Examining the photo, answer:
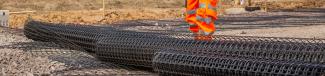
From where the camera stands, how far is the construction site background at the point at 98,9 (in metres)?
20.5

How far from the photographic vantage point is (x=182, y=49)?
606 cm

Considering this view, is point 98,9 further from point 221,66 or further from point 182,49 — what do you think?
point 221,66

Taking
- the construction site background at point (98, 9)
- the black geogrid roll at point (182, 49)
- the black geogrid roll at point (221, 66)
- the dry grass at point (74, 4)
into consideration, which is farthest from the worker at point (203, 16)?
the dry grass at point (74, 4)

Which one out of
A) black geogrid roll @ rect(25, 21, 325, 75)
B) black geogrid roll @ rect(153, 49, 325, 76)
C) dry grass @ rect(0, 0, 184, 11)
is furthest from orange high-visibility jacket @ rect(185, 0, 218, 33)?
dry grass @ rect(0, 0, 184, 11)

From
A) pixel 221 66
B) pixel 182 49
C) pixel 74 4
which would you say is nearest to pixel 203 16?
pixel 182 49

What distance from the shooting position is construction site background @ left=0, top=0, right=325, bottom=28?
2052 centimetres

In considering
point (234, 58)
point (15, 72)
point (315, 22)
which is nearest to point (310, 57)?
point (234, 58)

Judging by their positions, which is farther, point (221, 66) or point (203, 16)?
point (203, 16)

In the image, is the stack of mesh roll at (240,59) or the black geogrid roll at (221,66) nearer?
the black geogrid roll at (221,66)

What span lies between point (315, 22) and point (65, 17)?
28.0 feet

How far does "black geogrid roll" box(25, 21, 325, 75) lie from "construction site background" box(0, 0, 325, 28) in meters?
10.1

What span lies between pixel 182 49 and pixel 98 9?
20354 millimetres

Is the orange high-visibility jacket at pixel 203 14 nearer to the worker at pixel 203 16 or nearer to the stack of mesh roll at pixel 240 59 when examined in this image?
the worker at pixel 203 16

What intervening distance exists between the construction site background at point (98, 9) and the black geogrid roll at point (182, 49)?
397 inches
